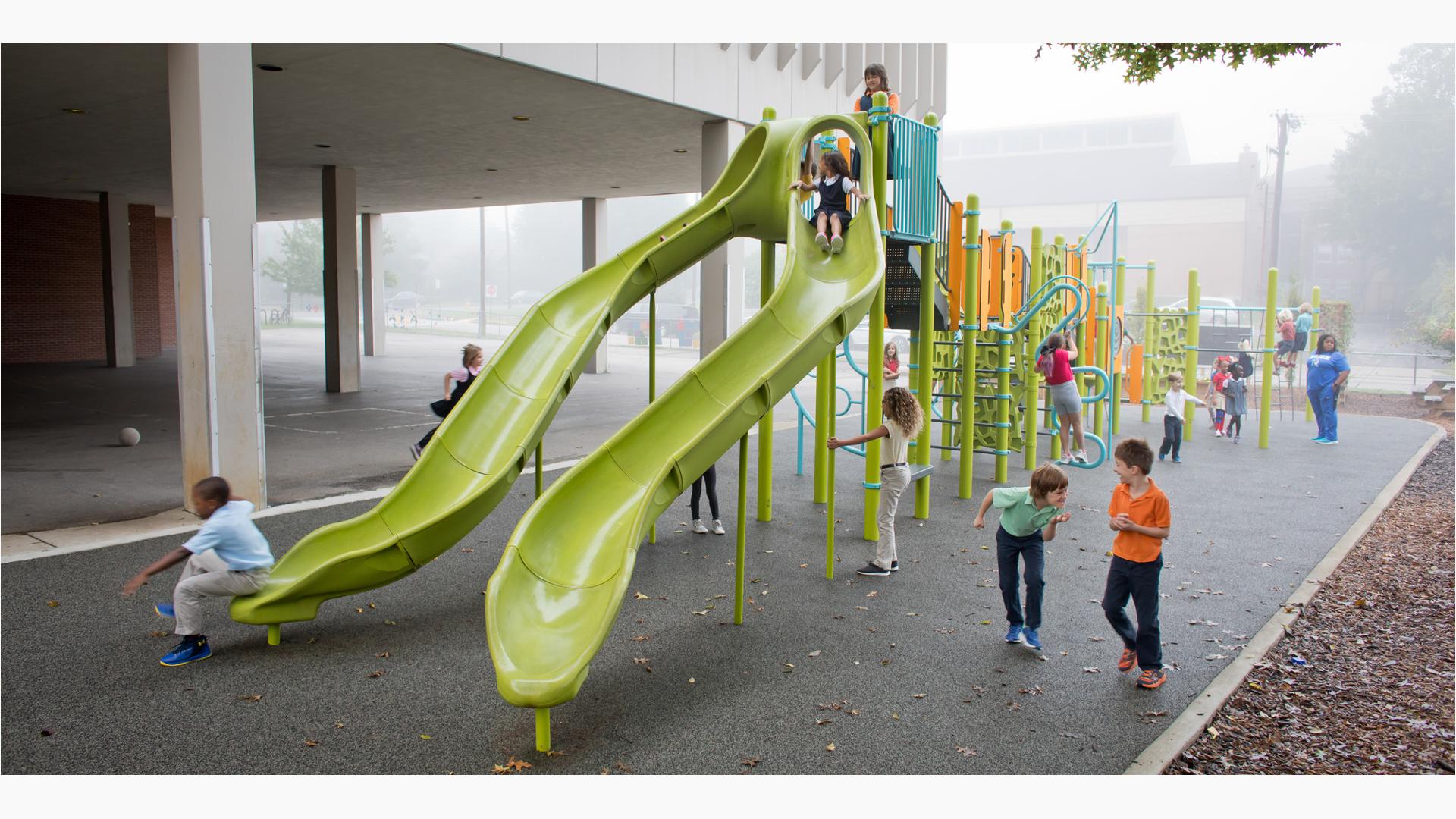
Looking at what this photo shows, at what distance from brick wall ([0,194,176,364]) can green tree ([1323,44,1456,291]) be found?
152 feet

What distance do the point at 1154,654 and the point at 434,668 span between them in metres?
3.98

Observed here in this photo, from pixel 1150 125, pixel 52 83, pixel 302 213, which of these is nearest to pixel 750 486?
pixel 52 83

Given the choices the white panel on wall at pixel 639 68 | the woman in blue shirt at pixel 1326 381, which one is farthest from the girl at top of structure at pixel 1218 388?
the white panel on wall at pixel 639 68

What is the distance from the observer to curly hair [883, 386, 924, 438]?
7473 millimetres

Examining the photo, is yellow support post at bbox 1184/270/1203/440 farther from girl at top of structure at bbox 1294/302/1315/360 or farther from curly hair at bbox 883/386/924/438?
curly hair at bbox 883/386/924/438

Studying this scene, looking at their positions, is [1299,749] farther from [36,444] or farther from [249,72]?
[36,444]

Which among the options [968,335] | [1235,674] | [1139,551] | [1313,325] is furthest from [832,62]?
[1235,674]

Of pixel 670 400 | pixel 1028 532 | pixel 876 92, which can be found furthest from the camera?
pixel 876 92

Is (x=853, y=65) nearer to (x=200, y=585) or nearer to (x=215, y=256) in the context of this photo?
(x=215, y=256)

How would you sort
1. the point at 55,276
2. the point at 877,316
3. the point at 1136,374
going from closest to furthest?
the point at 877,316 < the point at 1136,374 < the point at 55,276

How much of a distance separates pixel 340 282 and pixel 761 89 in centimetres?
984

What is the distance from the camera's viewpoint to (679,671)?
5449mm

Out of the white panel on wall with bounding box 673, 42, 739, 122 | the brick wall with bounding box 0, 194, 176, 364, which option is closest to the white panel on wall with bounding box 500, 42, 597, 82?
the white panel on wall with bounding box 673, 42, 739, 122

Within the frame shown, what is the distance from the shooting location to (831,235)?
8.09 metres
